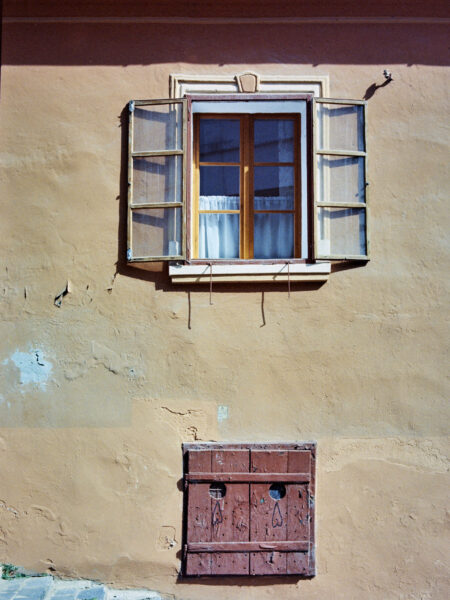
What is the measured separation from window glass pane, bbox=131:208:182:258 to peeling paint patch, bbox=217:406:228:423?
117 centimetres

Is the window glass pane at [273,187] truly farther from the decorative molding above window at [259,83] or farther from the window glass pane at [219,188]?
the decorative molding above window at [259,83]

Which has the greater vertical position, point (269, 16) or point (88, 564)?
point (269, 16)

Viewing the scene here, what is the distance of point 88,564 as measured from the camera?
15.0 ft

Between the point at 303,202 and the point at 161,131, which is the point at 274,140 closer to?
the point at 303,202

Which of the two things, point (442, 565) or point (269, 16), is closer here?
point (442, 565)

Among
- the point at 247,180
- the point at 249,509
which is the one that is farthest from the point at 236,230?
the point at 249,509

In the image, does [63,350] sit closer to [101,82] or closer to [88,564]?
[88,564]

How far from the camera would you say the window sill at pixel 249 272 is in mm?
4641

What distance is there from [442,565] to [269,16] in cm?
426

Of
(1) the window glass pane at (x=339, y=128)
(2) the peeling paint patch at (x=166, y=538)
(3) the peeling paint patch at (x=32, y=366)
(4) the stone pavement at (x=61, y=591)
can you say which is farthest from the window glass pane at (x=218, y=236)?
(4) the stone pavement at (x=61, y=591)

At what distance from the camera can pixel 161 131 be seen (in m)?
4.76

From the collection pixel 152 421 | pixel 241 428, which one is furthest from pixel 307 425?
pixel 152 421

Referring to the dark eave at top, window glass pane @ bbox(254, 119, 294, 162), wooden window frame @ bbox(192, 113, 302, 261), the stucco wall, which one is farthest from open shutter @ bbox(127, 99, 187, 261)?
the dark eave at top

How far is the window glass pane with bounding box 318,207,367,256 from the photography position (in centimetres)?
469
